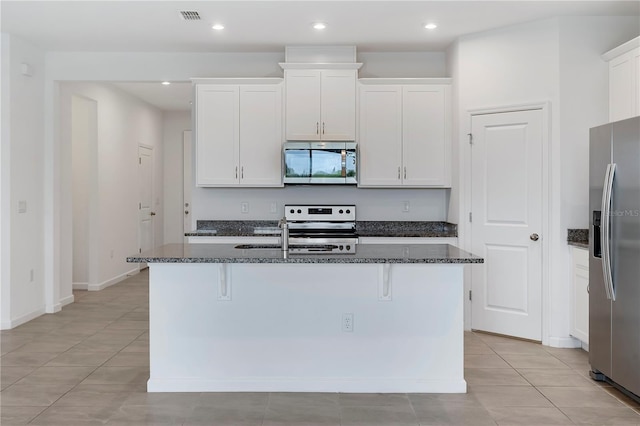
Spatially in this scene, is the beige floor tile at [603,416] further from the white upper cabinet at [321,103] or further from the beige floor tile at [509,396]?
the white upper cabinet at [321,103]

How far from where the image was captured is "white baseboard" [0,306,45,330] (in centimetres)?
466

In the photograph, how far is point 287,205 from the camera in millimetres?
5301

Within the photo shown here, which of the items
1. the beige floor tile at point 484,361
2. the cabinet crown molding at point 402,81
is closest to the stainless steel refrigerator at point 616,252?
the beige floor tile at point 484,361

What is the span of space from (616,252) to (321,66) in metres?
3.12

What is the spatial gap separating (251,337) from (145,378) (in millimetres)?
847

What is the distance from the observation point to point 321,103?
4.97 metres

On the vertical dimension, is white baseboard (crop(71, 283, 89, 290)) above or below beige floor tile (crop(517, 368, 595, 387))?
above

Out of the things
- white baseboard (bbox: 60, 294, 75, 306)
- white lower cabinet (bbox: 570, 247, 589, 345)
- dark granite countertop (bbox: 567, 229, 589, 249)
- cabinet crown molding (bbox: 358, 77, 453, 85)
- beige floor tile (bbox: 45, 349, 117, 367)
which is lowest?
beige floor tile (bbox: 45, 349, 117, 367)

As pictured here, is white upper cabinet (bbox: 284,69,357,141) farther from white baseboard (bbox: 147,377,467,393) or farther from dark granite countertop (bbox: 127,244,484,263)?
white baseboard (bbox: 147,377,467,393)

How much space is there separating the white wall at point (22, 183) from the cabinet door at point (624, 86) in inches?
209

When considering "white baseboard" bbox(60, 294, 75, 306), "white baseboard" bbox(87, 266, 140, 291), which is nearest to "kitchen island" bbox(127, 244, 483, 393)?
"white baseboard" bbox(60, 294, 75, 306)

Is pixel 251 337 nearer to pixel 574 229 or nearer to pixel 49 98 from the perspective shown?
pixel 574 229

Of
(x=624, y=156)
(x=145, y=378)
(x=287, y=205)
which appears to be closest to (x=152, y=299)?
(x=145, y=378)

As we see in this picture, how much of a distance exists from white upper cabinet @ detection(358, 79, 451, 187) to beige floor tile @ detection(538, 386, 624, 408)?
2332 millimetres
